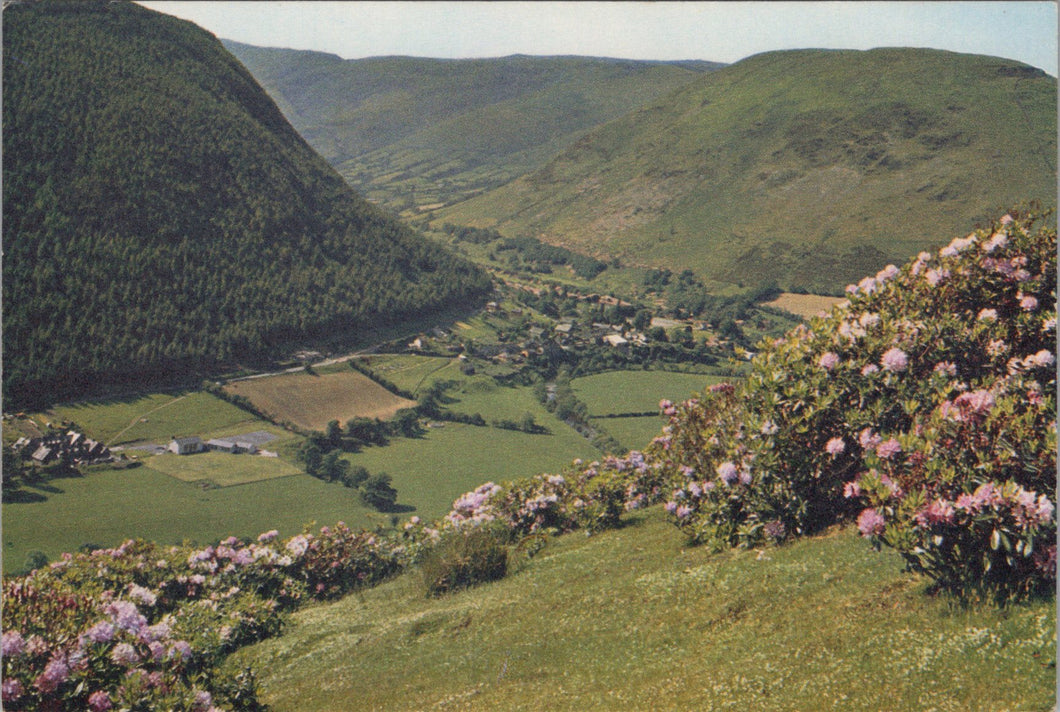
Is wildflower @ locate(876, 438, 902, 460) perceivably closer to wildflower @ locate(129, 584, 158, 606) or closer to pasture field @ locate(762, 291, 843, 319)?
wildflower @ locate(129, 584, 158, 606)

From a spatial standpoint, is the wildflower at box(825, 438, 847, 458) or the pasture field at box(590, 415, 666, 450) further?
the pasture field at box(590, 415, 666, 450)

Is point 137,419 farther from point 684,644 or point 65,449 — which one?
point 684,644

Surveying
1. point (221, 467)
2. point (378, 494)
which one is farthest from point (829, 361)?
point (221, 467)

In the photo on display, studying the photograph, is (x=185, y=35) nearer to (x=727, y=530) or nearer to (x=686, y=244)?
(x=686, y=244)

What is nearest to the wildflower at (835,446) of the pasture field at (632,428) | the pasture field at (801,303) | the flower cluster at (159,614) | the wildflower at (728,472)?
the wildflower at (728,472)

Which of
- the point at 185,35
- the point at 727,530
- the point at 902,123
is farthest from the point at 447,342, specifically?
the point at 902,123

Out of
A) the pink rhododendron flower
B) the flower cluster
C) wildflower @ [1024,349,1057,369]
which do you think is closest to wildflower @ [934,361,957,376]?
wildflower @ [1024,349,1057,369]

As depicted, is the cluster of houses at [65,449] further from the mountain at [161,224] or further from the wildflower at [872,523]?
the wildflower at [872,523]
